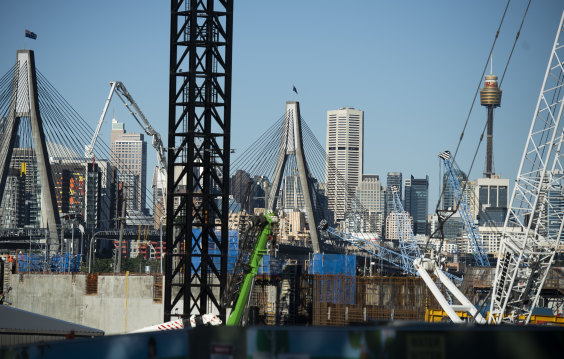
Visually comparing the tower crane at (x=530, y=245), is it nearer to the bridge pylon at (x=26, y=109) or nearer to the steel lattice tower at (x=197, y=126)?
the steel lattice tower at (x=197, y=126)

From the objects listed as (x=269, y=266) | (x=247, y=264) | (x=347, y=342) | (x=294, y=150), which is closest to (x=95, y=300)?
(x=247, y=264)


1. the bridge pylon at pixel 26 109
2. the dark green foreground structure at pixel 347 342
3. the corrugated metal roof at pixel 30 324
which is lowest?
the corrugated metal roof at pixel 30 324

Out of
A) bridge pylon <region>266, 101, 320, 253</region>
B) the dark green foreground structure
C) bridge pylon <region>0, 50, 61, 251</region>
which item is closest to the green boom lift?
the dark green foreground structure

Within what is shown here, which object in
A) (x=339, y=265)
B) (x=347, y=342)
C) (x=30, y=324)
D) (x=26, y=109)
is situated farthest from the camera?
(x=26, y=109)

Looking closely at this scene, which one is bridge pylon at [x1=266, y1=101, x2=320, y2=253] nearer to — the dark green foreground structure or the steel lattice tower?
the steel lattice tower

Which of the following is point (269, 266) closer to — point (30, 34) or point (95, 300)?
point (95, 300)

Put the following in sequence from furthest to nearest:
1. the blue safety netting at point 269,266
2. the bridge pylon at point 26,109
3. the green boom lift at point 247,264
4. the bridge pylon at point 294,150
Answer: the bridge pylon at point 294,150, the bridge pylon at point 26,109, the blue safety netting at point 269,266, the green boom lift at point 247,264

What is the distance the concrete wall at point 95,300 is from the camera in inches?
1740

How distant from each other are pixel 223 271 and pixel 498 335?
67.0 feet

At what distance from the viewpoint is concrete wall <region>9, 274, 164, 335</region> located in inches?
1740

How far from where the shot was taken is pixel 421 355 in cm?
994

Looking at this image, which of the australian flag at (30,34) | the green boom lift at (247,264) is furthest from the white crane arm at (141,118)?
the green boom lift at (247,264)

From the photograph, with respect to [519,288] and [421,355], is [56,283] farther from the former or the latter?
[421,355]

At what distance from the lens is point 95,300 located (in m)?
45.4
